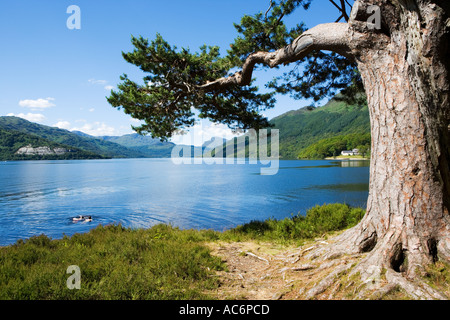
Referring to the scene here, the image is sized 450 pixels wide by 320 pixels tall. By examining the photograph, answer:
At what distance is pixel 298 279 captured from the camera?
15.8ft

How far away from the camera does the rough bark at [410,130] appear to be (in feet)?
14.0

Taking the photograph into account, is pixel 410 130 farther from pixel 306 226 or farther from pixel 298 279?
pixel 306 226

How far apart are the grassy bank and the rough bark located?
3.09 meters

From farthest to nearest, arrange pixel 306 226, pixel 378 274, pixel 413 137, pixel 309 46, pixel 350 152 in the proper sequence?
A: pixel 350 152, pixel 306 226, pixel 309 46, pixel 413 137, pixel 378 274

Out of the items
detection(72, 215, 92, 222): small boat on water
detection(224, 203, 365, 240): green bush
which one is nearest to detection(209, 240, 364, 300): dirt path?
detection(224, 203, 365, 240): green bush

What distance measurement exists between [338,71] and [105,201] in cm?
2897

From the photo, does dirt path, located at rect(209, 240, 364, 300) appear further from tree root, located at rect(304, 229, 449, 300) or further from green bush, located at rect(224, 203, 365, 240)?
green bush, located at rect(224, 203, 365, 240)

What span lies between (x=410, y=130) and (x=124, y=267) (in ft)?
18.7

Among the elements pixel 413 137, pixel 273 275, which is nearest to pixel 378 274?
pixel 273 275

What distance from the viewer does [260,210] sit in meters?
24.0

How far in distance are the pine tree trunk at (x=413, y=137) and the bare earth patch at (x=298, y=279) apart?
18.7 inches

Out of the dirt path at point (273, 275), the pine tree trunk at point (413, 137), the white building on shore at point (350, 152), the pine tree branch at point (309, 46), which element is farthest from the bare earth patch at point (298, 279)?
the white building on shore at point (350, 152)
